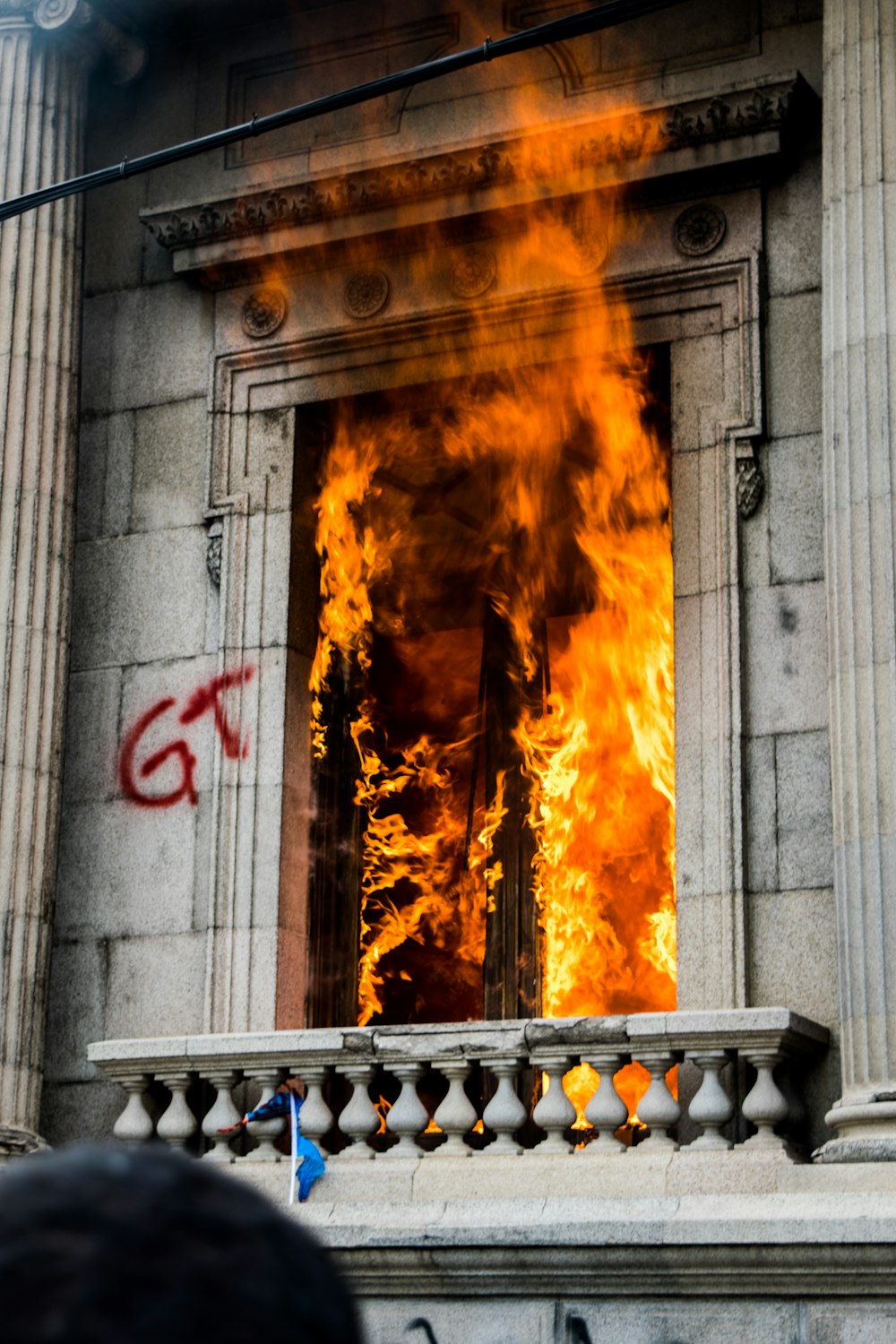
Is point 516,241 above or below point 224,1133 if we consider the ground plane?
above

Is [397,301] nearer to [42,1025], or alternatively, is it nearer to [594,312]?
[594,312]

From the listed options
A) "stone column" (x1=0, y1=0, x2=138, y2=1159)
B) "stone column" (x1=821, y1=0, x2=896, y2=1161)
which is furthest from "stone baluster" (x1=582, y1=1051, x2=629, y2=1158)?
"stone column" (x1=0, y1=0, x2=138, y2=1159)

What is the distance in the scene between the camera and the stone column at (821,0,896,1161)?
10.1 m

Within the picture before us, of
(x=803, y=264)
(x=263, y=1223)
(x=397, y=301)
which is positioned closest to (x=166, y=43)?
(x=397, y=301)

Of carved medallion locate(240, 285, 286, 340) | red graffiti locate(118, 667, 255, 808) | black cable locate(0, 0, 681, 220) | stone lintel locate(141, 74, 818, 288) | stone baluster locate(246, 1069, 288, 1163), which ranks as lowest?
stone baluster locate(246, 1069, 288, 1163)

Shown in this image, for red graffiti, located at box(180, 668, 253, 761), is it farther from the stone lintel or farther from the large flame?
the stone lintel

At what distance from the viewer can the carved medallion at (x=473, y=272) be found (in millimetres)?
13305

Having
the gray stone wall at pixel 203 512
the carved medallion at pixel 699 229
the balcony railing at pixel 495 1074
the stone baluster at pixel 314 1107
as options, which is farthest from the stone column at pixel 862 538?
the stone baluster at pixel 314 1107

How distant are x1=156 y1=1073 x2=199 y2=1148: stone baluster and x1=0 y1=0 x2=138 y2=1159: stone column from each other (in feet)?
3.25

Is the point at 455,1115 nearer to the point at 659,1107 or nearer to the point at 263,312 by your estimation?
the point at 659,1107

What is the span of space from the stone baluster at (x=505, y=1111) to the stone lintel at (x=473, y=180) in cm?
539

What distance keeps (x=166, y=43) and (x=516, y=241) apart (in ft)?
10.6

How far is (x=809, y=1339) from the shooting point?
8.44 meters

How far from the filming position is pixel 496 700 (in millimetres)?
15680
